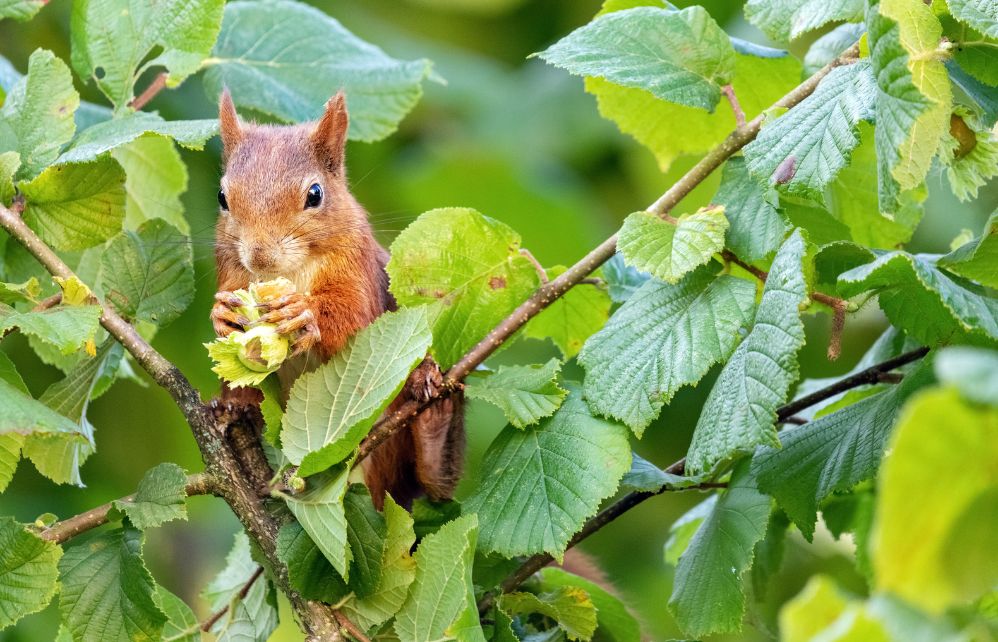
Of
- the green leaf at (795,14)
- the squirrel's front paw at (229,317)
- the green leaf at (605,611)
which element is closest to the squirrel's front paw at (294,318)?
the squirrel's front paw at (229,317)

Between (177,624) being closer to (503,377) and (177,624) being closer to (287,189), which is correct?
(503,377)

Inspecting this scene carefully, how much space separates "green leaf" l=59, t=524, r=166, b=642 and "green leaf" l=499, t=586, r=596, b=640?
424mm

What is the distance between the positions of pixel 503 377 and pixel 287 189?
2.16ft

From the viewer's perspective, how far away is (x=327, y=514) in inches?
51.6

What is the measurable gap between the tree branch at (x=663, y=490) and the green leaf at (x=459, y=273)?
0.28 m

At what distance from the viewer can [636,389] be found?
135cm

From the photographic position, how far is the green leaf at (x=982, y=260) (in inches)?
48.8

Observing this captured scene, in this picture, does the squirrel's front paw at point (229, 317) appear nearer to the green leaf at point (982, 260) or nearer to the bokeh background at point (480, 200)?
the bokeh background at point (480, 200)

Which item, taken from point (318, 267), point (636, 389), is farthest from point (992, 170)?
point (318, 267)

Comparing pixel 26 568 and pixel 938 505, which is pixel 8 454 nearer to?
pixel 26 568

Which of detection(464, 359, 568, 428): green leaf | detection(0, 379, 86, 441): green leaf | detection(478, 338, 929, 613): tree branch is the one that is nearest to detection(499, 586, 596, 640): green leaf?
detection(478, 338, 929, 613): tree branch

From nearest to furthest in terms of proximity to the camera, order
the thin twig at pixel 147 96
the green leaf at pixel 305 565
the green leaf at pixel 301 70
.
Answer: the green leaf at pixel 305 565
the thin twig at pixel 147 96
the green leaf at pixel 301 70

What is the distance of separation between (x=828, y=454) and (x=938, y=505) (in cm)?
76

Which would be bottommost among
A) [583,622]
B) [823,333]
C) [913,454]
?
[823,333]
